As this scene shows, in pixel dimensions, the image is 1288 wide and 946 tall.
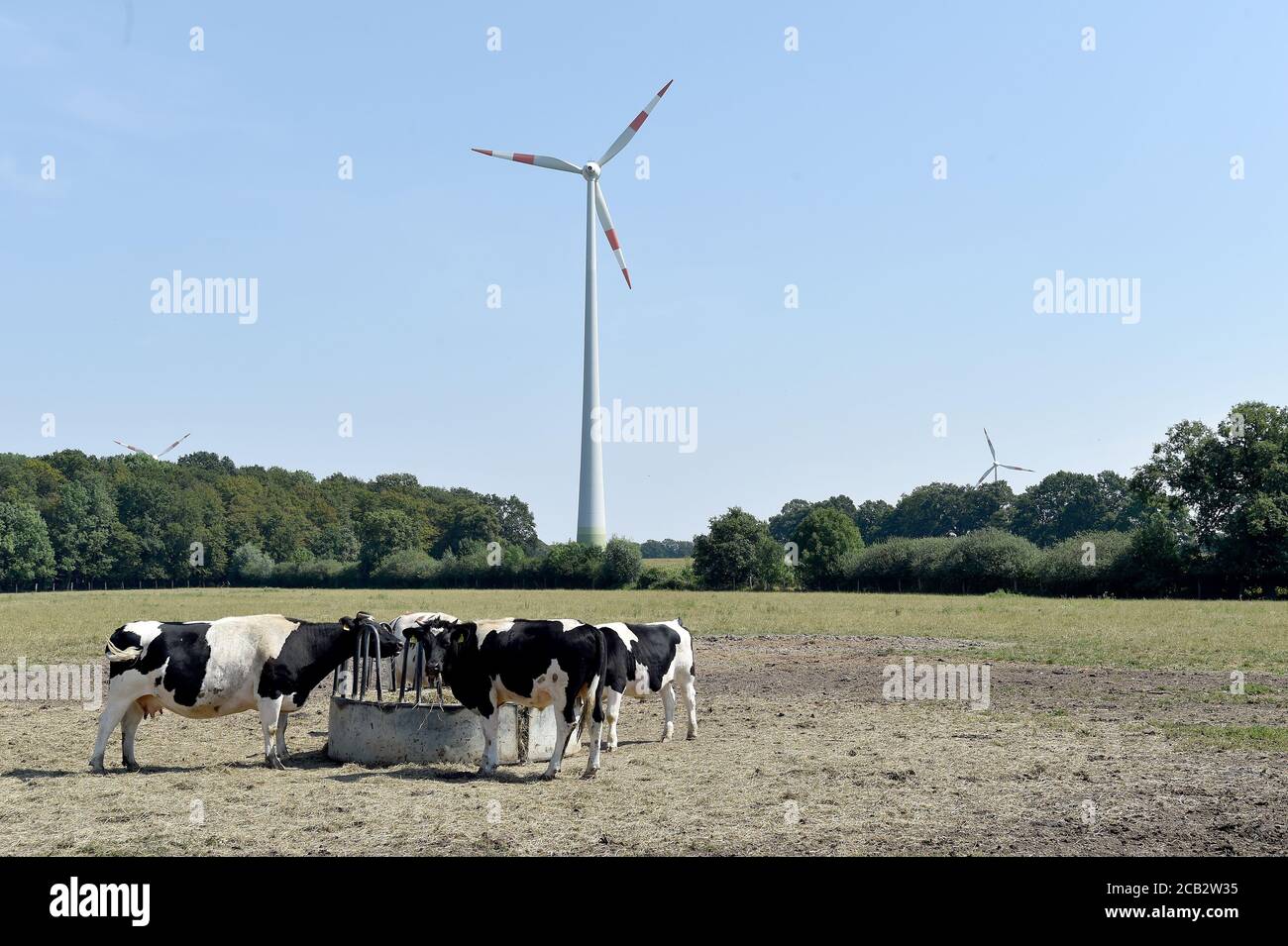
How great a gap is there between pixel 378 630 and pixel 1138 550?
2261 inches

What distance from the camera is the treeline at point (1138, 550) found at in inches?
2372

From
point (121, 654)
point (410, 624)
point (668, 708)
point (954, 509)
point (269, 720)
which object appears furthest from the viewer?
point (954, 509)

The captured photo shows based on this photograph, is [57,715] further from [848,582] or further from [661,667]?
[848,582]

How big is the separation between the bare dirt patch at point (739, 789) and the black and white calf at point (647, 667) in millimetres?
509

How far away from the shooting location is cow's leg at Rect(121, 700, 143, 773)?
12945mm

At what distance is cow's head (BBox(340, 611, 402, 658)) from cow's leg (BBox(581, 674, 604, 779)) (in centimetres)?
278

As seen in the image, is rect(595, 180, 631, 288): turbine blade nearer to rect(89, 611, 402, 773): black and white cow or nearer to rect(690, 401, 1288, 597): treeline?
rect(690, 401, 1288, 597): treeline

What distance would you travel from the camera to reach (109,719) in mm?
12836

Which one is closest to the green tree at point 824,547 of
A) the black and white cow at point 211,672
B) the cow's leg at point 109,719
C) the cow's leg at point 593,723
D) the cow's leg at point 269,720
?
the cow's leg at point 593,723

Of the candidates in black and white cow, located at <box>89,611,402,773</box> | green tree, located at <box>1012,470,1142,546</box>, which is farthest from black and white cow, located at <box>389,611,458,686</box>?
green tree, located at <box>1012,470,1142,546</box>

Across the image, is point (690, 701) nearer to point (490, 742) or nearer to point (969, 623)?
point (490, 742)

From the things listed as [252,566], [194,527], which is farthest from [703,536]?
[194,527]
